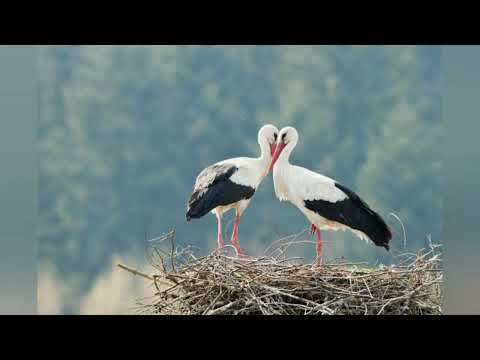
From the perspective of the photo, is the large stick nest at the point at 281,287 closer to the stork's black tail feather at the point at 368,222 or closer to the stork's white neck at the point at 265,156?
the stork's black tail feather at the point at 368,222

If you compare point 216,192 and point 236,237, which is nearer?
point 216,192

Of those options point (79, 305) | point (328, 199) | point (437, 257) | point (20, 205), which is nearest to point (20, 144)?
point (20, 205)

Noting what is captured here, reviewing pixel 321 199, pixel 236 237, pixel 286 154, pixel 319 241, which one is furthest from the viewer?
pixel 236 237

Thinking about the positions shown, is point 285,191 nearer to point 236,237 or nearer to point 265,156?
point 265,156

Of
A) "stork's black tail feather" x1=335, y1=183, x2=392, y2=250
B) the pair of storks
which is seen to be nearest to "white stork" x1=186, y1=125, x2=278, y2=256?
the pair of storks

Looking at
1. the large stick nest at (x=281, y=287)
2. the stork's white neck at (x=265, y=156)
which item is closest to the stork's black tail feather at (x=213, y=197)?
the stork's white neck at (x=265, y=156)

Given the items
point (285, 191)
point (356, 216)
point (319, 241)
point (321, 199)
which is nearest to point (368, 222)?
point (356, 216)

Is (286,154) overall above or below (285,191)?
above
